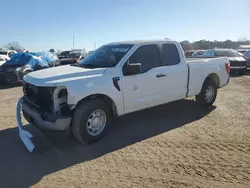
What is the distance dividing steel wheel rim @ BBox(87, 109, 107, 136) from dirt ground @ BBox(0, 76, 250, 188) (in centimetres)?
27

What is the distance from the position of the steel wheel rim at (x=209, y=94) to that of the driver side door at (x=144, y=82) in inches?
81.0

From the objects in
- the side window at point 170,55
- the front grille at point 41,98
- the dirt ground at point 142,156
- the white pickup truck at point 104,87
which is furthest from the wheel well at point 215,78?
the front grille at point 41,98

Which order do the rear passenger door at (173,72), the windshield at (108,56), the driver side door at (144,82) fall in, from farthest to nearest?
1. the rear passenger door at (173,72)
2. the windshield at (108,56)
3. the driver side door at (144,82)

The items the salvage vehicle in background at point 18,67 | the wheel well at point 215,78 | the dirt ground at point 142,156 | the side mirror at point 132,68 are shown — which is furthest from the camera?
the salvage vehicle in background at point 18,67

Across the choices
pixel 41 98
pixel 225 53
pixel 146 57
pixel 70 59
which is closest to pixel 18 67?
pixel 70 59

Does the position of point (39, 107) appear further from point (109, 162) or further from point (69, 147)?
point (109, 162)

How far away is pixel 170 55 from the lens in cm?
605

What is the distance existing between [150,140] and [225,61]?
425cm

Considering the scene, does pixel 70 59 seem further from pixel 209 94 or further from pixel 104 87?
pixel 104 87

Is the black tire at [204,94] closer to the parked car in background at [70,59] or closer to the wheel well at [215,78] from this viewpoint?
the wheel well at [215,78]

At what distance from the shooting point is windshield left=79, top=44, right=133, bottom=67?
5.21 m

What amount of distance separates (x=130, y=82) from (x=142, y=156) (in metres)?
1.57

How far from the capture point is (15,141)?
16.2ft

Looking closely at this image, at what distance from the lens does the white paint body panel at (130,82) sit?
436 centimetres
